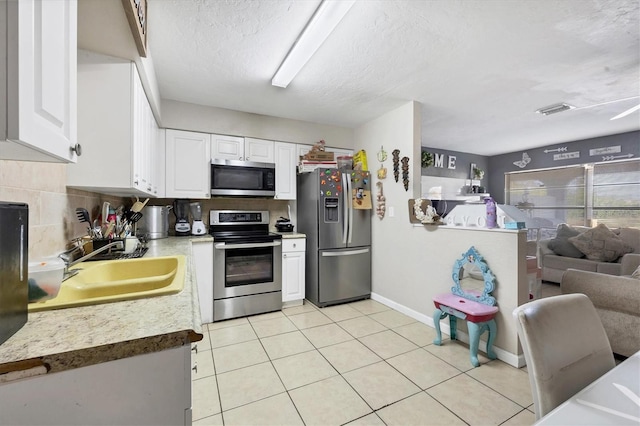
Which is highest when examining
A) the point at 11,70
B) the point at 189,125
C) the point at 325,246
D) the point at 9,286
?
the point at 189,125

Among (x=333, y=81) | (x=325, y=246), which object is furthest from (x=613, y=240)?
(x=333, y=81)

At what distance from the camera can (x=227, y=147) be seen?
324 cm

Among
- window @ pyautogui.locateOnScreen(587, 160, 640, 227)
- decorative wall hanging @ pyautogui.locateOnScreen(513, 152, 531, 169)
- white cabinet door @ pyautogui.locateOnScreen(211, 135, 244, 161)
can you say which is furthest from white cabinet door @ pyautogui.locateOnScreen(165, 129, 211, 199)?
window @ pyautogui.locateOnScreen(587, 160, 640, 227)

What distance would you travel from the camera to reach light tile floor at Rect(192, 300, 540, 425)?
1578 mm

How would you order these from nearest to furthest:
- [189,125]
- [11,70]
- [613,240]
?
[11,70] < [189,125] < [613,240]

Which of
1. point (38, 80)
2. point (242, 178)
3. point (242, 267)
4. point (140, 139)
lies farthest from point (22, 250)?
point (242, 178)

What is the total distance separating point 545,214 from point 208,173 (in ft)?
20.8

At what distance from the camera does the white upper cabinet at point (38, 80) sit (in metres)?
0.58

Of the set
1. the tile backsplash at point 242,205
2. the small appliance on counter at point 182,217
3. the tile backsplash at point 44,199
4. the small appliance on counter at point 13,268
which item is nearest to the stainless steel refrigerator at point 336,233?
the tile backsplash at point 242,205

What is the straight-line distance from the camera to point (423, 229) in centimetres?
288

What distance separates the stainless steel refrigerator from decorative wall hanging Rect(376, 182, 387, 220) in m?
0.11

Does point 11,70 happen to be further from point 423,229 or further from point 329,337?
point 423,229

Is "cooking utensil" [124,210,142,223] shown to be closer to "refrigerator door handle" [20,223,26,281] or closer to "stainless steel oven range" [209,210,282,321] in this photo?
"stainless steel oven range" [209,210,282,321]

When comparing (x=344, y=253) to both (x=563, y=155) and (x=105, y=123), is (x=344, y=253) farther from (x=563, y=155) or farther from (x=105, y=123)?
(x=563, y=155)
